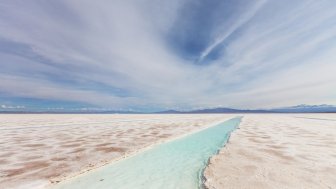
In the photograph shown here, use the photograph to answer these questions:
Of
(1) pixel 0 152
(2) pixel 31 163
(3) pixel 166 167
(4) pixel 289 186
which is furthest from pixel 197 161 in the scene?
(1) pixel 0 152

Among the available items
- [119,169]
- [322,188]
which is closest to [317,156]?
[322,188]

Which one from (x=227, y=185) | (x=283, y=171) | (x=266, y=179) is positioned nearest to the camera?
(x=227, y=185)

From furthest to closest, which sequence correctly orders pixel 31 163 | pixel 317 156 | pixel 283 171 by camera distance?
pixel 317 156 → pixel 31 163 → pixel 283 171

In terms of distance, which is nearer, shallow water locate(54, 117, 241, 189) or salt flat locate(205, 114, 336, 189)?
salt flat locate(205, 114, 336, 189)

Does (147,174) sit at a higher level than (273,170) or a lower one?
lower

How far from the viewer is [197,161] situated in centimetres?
928

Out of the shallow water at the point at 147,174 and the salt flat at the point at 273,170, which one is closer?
the salt flat at the point at 273,170

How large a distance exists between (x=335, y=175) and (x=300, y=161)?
1.79 meters

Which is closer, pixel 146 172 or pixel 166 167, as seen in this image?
pixel 146 172

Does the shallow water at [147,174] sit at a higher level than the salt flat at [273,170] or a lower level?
lower

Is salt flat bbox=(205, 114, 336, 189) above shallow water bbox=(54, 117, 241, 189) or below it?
above

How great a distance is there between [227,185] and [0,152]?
10.9 meters

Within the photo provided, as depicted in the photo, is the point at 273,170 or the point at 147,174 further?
the point at 147,174

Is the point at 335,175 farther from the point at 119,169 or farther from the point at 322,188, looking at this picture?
the point at 119,169
